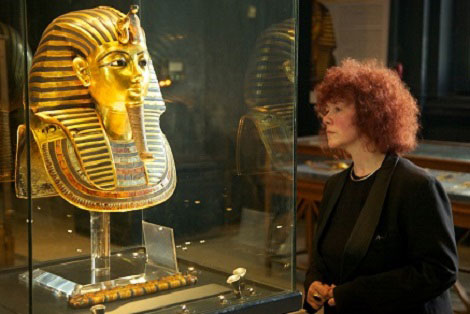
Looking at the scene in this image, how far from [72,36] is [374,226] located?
1.06 m

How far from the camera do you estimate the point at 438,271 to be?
2.52 metres

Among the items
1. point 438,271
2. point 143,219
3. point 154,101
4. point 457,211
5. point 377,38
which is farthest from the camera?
point 377,38

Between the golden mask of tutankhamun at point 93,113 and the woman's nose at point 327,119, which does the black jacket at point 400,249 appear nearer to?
the woman's nose at point 327,119

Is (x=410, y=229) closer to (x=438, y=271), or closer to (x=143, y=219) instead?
(x=438, y=271)

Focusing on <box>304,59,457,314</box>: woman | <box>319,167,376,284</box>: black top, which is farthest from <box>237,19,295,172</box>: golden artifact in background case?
<box>319,167,376,284</box>: black top

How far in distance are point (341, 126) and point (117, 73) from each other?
0.70m

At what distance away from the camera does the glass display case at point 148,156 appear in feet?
8.10

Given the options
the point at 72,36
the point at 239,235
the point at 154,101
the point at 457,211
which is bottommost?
the point at 457,211

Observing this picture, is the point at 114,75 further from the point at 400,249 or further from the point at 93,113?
the point at 400,249

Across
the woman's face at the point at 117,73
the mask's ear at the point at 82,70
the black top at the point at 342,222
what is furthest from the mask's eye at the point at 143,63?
the black top at the point at 342,222

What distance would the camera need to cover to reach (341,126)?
8.96ft

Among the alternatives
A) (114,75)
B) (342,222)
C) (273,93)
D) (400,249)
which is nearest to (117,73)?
(114,75)

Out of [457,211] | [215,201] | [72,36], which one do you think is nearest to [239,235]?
[215,201]

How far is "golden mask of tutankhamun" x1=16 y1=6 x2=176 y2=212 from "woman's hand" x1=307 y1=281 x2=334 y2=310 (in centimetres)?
59
